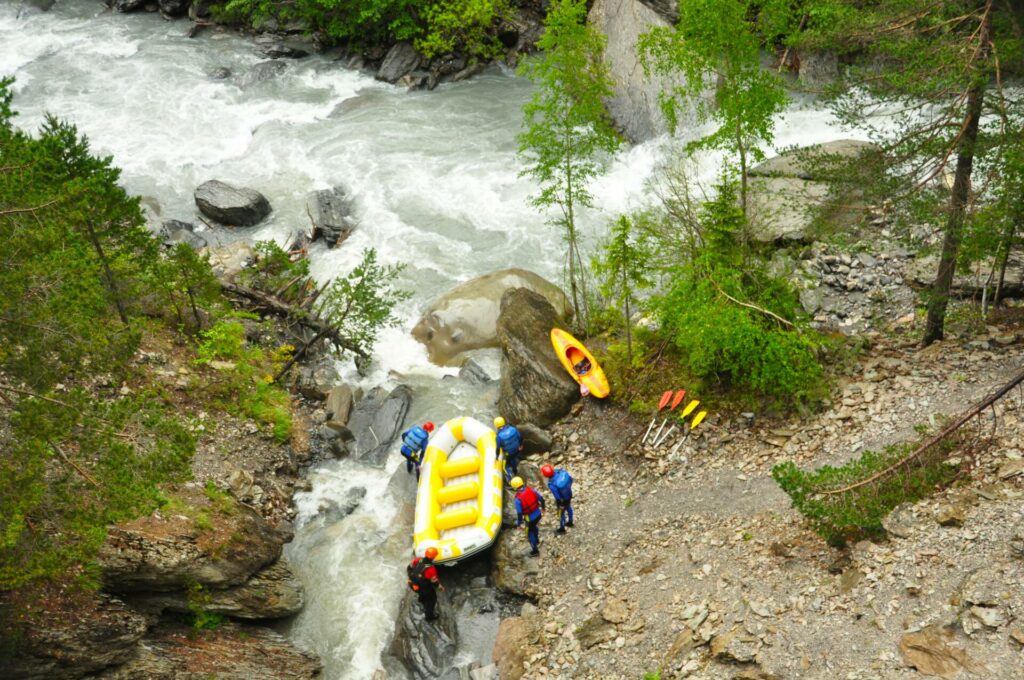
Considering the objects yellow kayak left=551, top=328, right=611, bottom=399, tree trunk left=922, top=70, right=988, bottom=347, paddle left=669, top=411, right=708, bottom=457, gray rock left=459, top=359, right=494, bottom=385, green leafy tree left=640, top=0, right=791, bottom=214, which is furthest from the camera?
gray rock left=459, top=359, right=494, bottom=385

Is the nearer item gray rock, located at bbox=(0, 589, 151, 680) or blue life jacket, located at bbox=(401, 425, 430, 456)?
gray rock, located at bbox=(0, 589, 151, 680)

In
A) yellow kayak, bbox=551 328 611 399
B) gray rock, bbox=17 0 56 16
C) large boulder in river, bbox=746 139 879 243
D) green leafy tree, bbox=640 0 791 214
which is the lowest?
yellow kayak, bbox=551 328 611 399

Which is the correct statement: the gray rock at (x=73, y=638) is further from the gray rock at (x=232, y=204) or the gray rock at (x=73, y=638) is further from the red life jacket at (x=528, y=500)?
the gray rock at (x=232, y=204)

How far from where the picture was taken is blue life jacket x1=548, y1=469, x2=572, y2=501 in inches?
516

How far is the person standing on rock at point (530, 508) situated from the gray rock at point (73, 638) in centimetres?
602

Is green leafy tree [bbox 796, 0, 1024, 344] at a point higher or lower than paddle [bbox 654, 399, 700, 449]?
higher

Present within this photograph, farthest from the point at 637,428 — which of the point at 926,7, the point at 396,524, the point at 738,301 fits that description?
the point at 926,7

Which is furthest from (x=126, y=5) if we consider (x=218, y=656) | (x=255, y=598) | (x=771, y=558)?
(x=771, y=558)

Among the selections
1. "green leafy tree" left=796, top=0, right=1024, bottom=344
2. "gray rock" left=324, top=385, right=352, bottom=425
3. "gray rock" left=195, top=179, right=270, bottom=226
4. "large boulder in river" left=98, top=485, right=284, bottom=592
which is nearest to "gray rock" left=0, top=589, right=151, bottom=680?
"large boulder in river" left=98, top=485, right=284, bottom=592

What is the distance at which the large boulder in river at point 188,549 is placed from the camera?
11172mm

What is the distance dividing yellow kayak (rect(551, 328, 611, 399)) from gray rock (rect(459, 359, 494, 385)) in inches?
92.3

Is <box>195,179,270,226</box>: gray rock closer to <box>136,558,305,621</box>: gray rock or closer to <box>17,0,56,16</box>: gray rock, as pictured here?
<box>136,558,305,621</box>: gray rock

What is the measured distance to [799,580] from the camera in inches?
405

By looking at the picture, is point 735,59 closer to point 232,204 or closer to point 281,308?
point 281,308
